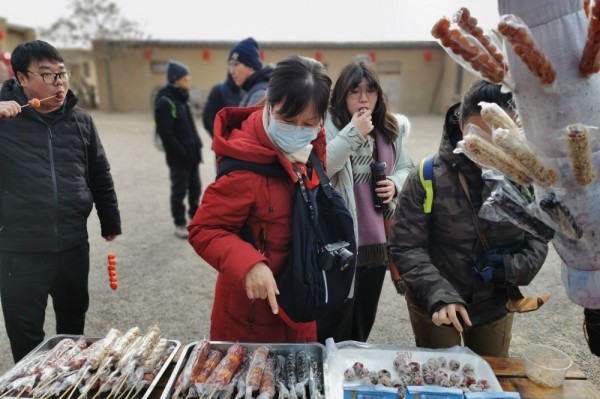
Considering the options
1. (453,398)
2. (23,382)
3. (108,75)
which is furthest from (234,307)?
(108,75)

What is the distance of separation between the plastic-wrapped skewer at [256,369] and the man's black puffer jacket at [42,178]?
4.53ft

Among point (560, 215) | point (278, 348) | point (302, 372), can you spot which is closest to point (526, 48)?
point (560, 215)

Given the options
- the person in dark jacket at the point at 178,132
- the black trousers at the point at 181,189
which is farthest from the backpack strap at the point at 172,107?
the black trousers at the point at 181,189

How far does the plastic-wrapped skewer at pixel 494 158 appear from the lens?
105 cm

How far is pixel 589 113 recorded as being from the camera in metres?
0.96

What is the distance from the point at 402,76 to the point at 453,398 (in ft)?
72.4

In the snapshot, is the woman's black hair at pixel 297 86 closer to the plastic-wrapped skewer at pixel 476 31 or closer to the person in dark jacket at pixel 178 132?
the plastic-wrapped skewer at pixel 476 31

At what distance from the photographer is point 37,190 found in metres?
2.27

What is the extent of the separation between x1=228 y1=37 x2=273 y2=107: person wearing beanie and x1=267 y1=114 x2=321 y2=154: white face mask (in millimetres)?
2484

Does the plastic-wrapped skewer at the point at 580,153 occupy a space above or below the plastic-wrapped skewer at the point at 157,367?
above

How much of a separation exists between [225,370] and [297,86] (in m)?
1.13

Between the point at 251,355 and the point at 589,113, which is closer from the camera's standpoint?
A: the point at 589,113

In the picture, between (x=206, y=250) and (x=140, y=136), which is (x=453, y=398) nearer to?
(x=206, y=250)

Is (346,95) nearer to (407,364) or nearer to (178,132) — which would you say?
(407,364)
